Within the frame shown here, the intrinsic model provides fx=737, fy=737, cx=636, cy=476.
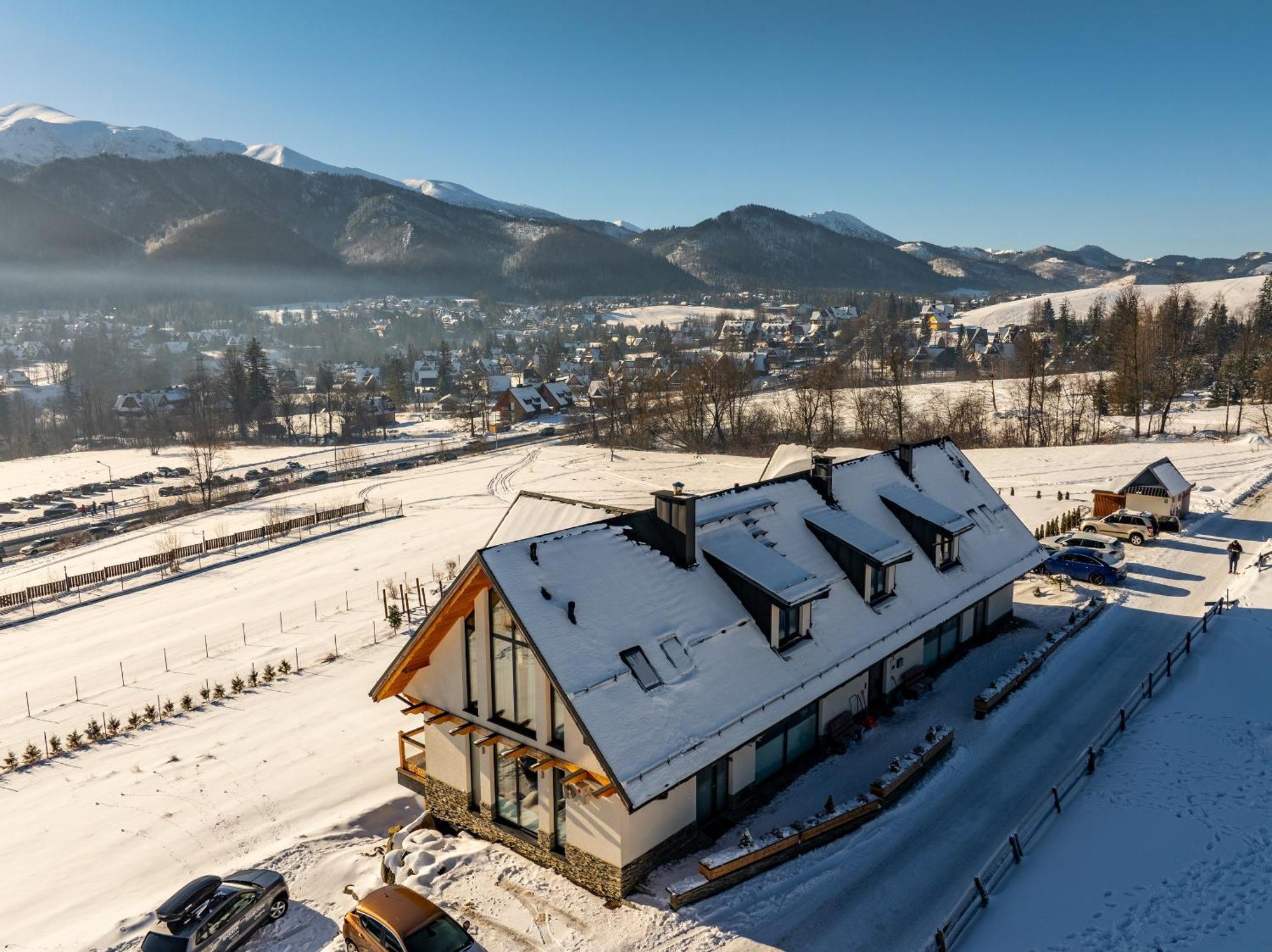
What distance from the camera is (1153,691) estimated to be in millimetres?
22000


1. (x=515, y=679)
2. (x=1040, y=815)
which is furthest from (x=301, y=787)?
(x=1040, y=815)

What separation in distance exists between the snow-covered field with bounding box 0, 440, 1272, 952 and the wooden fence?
3635mm

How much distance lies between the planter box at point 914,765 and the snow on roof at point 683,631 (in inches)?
92.4

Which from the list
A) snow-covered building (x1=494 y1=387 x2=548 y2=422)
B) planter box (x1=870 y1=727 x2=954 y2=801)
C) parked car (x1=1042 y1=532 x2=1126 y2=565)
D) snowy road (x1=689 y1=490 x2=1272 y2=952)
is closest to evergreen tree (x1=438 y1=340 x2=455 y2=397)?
snow-covered building (x1=494 y1=387 x2=548 y2=422)

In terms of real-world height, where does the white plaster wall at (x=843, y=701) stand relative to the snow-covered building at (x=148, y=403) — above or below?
below

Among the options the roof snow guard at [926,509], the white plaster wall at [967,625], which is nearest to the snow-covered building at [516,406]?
the roof snow guard at [926,509]

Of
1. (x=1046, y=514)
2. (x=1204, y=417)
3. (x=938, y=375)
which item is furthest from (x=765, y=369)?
(x=1046, y=514)

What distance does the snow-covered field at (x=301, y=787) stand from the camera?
549 inches

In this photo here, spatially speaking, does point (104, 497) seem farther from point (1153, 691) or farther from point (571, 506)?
point (1153, 691)

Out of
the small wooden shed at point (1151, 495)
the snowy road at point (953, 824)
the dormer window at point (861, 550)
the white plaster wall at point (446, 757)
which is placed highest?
the dormer window at point (861, 550)

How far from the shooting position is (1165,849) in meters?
15.1

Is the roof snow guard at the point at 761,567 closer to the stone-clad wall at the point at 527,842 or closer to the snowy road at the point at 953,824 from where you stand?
the snowy road at the point at 953,824

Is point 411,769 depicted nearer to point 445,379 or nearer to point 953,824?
point 953,824

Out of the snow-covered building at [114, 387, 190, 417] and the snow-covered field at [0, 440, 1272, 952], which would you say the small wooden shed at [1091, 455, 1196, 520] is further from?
the snow-covered building at [114, 387, 190, 417]
